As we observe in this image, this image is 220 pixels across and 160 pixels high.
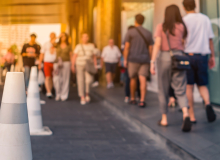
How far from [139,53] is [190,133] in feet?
10.6

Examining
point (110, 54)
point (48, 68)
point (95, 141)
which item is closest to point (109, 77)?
point (110, 54)

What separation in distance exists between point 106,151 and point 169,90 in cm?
157

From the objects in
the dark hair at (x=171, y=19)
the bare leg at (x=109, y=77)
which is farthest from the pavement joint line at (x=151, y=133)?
the bare leg at (x=109, y=77)

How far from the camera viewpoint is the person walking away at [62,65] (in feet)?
31.9

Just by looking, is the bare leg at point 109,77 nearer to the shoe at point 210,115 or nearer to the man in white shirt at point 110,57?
the man in white shirt at point 110,57

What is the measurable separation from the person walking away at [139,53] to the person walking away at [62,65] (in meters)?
2.39

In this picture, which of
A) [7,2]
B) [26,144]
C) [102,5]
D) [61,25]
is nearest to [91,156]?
[26,144]

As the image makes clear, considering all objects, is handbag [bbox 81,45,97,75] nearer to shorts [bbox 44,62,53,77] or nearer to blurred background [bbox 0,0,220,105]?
blurred background [bbox 0,0,220,105]

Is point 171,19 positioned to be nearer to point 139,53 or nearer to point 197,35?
point 197,35

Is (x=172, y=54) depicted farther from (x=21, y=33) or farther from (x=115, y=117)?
(x=21, y=33)

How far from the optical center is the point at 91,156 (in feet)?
13.2

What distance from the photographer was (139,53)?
774cm

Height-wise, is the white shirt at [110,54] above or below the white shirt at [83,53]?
below

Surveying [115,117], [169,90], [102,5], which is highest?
[102,5]
